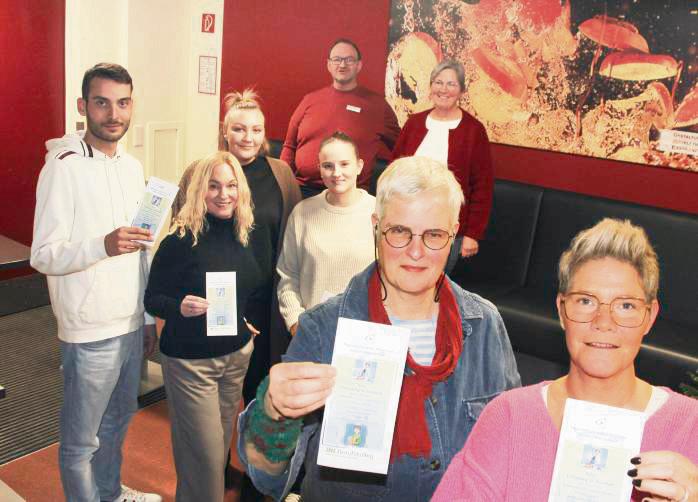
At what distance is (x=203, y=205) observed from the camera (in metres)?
2.84

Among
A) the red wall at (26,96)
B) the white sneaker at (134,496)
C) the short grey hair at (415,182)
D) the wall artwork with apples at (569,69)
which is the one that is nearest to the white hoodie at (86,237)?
the white sneaker at (134,496)

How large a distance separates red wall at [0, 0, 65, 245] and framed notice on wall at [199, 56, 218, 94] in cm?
141

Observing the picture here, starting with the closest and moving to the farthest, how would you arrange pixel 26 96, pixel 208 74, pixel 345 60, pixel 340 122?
1. pixel 345 60
2. pixel 340 122
3. pixel 26 96
4. pixel 208 74

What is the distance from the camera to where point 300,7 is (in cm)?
612

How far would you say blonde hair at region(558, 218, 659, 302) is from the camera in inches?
52.5

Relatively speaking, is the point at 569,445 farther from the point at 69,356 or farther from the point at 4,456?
the point at 4,456

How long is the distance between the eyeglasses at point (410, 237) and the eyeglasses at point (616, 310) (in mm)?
381

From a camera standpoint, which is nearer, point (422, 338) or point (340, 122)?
point (422, 338)

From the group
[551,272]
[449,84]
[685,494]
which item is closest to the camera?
[685,494]

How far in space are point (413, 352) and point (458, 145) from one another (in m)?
2.83

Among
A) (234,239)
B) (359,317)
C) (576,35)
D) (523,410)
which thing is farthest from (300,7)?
(523,410)

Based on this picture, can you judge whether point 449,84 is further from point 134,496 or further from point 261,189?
point 134,496

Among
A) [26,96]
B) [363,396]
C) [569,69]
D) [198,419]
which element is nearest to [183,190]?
[198,419]

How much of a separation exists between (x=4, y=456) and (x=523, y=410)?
321 cm
